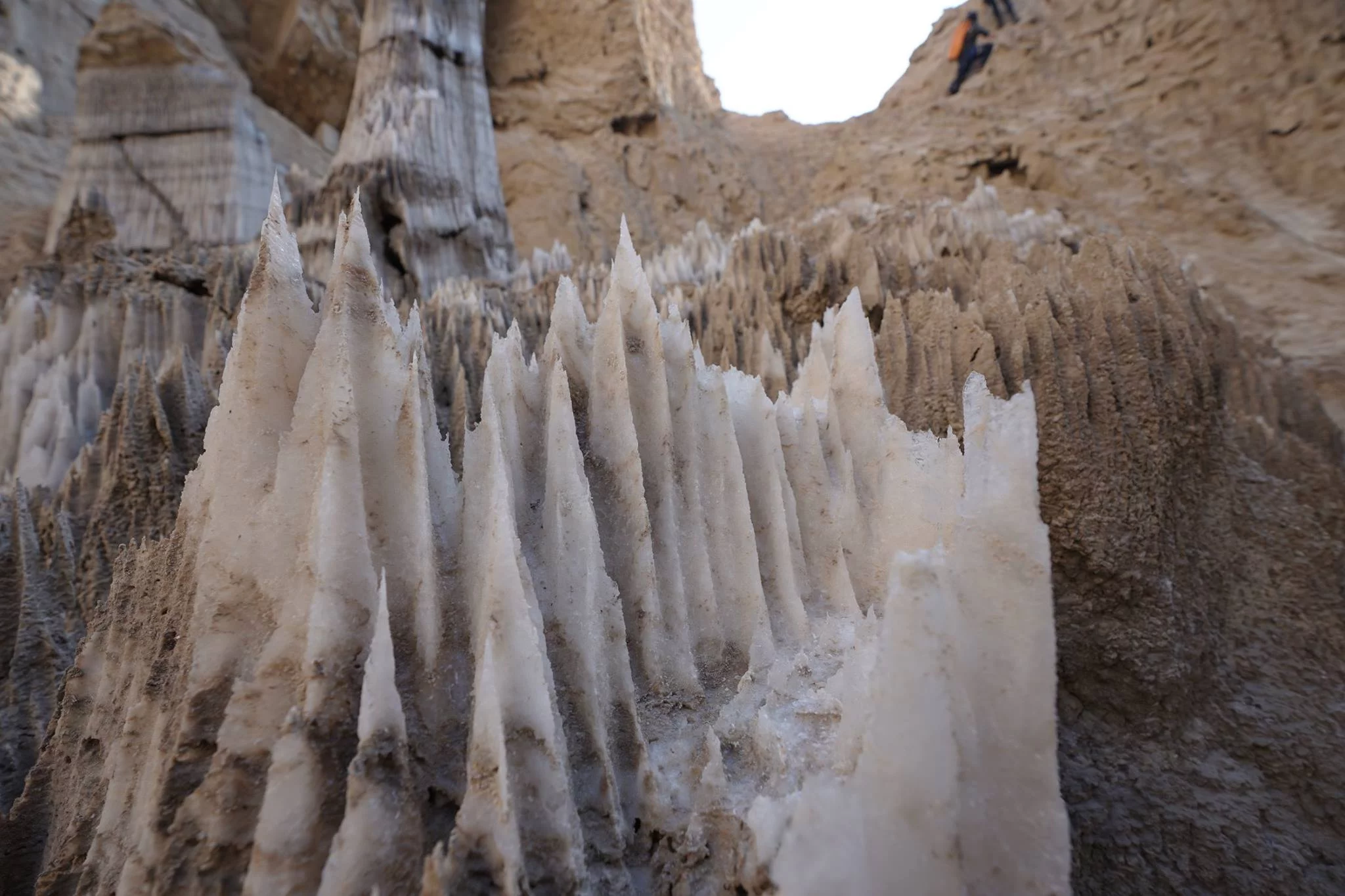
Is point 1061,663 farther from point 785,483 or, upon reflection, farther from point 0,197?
point 0,197

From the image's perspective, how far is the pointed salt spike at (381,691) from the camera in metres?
1.46

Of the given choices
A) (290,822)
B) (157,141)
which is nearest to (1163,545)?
(290,822)

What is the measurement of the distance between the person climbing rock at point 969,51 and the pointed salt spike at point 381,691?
1615 cm

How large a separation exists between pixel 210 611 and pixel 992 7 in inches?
682

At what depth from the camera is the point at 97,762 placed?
199 centimetres

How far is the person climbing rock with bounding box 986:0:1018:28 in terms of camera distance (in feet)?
43.9

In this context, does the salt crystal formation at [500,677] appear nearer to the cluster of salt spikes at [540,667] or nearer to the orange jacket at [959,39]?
the cluster of salt spikes at [540,667]

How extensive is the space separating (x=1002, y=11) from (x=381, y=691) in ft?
56.5

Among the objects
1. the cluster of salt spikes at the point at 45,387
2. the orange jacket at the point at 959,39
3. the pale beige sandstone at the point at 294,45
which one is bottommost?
the cluster of salt spikes at the point at 45,387

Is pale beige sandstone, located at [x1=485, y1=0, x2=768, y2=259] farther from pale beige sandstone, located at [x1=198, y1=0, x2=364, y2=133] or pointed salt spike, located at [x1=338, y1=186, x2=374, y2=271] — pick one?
pointed salt spike, located at [x1=338, y1=186, x2=374, y2=271]

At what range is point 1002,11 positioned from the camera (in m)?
13.5

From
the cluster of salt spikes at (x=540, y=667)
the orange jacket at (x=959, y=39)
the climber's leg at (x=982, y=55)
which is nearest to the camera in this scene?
the cluster of salt spikes at (x=540, y=667)

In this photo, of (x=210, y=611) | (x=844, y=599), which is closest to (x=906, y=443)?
(x=844, y=599)

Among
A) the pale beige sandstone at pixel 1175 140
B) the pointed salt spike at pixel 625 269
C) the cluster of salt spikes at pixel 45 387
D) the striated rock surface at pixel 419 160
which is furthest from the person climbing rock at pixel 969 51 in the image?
the cluster of salt spikes at pixel 45 387
